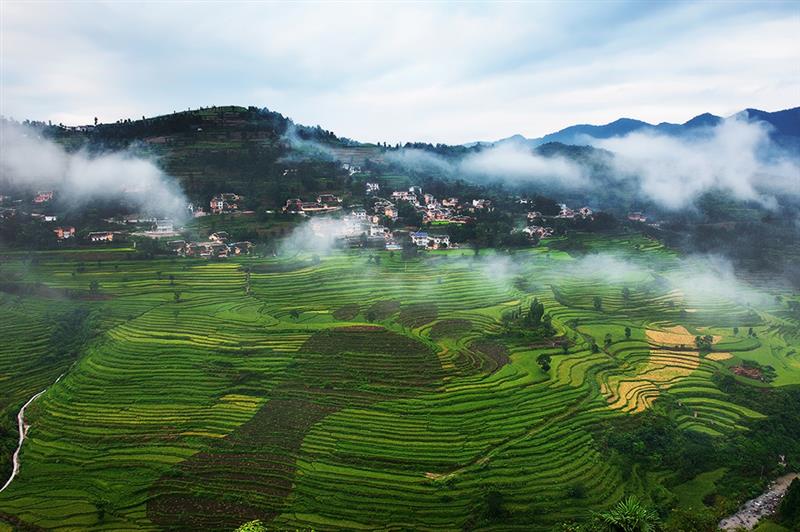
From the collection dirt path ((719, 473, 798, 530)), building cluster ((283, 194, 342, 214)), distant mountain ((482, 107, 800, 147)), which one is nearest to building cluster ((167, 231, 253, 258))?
building cluster ((283, 194, 342, 214))

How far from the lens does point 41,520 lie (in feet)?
46.5

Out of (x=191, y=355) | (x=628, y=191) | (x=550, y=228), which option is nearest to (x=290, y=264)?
(x=191, y=355)

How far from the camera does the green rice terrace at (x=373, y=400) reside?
1504 centimetres

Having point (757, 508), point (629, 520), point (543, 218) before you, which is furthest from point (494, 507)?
point (543, 218)

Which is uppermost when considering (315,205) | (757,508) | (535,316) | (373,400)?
(315,205)

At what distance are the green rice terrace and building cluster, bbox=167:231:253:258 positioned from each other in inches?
176

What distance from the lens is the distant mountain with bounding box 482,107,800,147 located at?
270 ft

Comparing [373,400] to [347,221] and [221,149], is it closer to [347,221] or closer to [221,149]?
[347,221]

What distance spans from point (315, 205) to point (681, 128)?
86.3m

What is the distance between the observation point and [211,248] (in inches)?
1531

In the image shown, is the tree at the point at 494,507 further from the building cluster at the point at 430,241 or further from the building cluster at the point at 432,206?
the building cluster at the point at 432,206

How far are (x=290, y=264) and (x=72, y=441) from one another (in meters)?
19.9

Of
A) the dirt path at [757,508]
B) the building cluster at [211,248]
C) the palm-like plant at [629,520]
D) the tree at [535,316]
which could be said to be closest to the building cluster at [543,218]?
the tree at [535,316]

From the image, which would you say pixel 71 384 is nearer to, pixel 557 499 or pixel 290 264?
pixel 290 264
